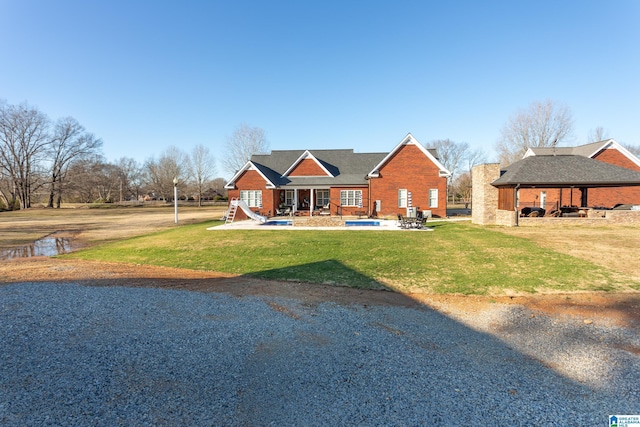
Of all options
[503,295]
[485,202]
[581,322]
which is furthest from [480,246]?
[485,202]

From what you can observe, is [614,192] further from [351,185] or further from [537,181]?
[351,185]

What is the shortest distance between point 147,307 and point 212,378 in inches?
139

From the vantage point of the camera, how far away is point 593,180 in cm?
2008

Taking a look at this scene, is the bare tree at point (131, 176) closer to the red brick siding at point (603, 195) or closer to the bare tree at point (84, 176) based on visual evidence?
the bare tree at point (84, 176)

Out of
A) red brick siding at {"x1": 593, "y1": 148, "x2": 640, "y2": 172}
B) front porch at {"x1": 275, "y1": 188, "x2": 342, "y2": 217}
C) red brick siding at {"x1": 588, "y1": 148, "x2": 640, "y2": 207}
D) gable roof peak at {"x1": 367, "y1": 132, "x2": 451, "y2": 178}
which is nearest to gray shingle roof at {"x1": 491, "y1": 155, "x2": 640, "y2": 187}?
gable roof peak at {"x1": 367, "y1": 132, "x2": 451, "y2": 178}

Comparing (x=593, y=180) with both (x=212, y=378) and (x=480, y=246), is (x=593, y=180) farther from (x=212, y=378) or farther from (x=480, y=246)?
(x=212, y=378)

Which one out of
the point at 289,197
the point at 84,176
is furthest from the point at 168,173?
the point at 289,197

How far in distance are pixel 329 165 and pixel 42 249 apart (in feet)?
76.7

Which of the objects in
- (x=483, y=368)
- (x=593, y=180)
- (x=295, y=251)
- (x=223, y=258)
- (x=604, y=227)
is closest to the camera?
(x=483, y=368)

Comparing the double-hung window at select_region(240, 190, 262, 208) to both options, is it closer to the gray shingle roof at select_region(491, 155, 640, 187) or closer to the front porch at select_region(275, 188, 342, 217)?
the front porch at select_region(275, 188, 342, 217)

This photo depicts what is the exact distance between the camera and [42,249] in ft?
52.5

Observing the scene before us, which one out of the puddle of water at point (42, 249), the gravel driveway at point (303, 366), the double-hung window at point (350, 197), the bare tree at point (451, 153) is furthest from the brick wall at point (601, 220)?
the bare tree at point (451, 153)

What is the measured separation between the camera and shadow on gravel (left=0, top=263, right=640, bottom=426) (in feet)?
11.1

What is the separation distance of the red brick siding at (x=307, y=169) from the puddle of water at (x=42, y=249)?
1897 centimetres
